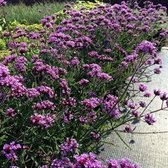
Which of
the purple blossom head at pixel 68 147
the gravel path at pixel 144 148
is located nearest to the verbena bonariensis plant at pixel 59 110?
the purple blossom head at pixel 68 147

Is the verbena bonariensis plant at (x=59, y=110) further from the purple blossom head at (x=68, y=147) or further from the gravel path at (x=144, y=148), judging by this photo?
the gravel path at (x=144, y=148)

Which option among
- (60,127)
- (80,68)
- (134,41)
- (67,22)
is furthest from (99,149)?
(134,41)

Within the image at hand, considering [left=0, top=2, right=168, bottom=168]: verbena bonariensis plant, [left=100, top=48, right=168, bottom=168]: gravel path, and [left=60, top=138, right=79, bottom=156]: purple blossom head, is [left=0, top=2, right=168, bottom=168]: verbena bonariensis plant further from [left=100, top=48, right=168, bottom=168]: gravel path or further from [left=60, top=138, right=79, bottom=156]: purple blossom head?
[left=100, top=48, right=168, bottom=168]: gravel path

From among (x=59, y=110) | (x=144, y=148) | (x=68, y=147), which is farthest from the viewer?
(x=144, y=148)

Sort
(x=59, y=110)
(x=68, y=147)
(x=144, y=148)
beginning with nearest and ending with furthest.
→ (x=68, y=147)
(x=59, y=110)
(x=144, y=148)

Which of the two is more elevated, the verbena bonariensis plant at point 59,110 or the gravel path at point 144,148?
the verbena bonariensis plant at point 59,110

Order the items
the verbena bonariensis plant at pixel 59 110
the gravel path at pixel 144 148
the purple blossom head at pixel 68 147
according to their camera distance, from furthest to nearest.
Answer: the gravel path at pixel 144 148 < the verbena bonariensis plant at pixel 59 110 < the purple blossom head at pixel 68 147

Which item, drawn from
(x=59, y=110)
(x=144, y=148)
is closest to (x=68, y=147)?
(x=59, y=110)

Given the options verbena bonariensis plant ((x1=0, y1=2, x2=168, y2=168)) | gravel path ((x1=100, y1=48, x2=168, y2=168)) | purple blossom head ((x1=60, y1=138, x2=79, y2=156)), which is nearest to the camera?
purple blossom head ((x1=60, y1=138, x2=79, y2=156))

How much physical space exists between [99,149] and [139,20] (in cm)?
304

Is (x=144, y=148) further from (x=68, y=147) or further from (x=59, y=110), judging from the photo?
(x=68, y=147)

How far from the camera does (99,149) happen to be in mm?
3570

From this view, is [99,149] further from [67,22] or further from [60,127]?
[67,22]

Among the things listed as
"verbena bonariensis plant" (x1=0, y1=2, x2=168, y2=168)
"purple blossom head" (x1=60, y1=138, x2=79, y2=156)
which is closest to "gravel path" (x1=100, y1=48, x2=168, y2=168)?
"verbena bonariensis plant" (x1=0, y1=2, x2=168, y2=168)
